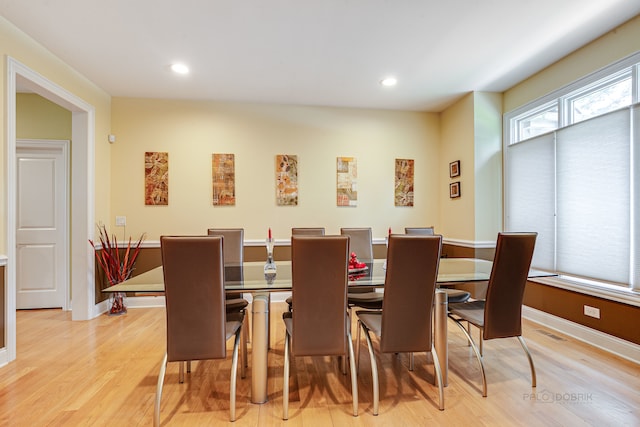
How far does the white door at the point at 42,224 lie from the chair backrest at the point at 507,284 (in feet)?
14.8

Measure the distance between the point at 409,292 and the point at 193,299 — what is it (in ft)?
3.78

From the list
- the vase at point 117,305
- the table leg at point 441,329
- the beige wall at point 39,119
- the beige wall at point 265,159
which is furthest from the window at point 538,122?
the beige wall at point 39,119

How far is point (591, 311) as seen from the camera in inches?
106

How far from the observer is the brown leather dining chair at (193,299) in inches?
63.5

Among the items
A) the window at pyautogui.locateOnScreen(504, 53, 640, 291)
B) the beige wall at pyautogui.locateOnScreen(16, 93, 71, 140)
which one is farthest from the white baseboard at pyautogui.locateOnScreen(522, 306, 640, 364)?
the beige wall at pyautogui.locateOnScreen(16, 93, 71, 140)

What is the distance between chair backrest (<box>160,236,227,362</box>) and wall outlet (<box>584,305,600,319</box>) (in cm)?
296

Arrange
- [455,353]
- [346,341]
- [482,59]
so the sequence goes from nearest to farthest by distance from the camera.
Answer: [346,341] → [455,353] → [482,59]

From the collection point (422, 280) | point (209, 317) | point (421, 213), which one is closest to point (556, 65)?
point (421, 213)

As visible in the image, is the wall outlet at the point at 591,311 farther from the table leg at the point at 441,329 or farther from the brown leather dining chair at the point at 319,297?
the brown leather dining chair at the point at 319,297

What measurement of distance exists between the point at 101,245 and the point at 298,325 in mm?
3127

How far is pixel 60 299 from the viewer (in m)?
3.86

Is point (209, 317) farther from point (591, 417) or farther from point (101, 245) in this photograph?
point (101, 245)

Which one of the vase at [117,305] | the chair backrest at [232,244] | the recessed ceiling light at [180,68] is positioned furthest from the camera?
the vase at [117,305]

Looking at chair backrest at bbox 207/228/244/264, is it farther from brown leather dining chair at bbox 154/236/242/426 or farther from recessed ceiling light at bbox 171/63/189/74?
recessed ceiling light at bbox 171/63/189/74
